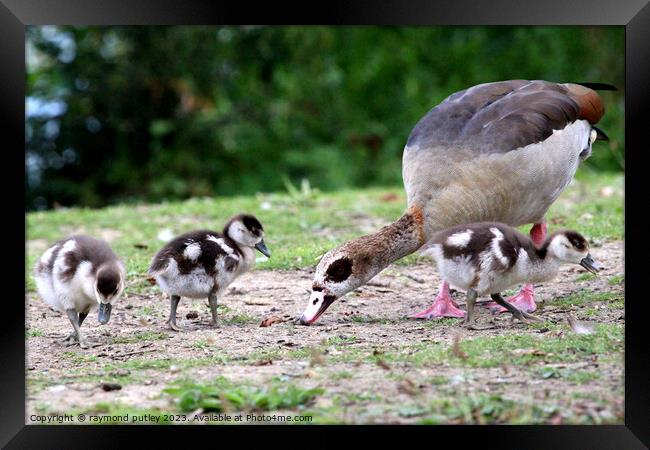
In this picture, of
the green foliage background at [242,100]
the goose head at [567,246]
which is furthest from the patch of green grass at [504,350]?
the green foliage background at [242,100]

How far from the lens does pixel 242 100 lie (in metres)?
15.3

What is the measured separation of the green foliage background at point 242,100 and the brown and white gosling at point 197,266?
772 cm

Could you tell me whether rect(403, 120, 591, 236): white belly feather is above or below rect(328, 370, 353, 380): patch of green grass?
above

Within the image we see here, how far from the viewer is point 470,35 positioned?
1639cm

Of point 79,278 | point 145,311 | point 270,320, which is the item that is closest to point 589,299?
point 270,320

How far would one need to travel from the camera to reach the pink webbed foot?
23.7 ft

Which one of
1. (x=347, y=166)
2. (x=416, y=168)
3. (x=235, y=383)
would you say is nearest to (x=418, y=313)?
(x=416, y=168)

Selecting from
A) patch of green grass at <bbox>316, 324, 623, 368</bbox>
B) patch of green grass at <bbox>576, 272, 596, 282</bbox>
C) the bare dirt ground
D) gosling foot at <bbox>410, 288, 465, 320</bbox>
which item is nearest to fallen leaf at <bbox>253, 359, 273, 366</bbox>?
the bare dirt ground

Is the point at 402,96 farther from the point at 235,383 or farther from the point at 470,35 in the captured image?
the point at 235,383

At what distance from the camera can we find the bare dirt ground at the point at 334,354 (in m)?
5.20

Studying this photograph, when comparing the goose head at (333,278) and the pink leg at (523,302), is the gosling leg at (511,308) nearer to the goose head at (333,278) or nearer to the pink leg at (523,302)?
the pink leg at (523,302)

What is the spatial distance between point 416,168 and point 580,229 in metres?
2.80

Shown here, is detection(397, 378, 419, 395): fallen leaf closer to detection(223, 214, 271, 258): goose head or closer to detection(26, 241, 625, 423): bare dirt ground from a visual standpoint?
detection(26, 241, 625, 423): bare dirt ground

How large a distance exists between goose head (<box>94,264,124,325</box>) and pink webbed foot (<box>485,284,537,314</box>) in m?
2.94
